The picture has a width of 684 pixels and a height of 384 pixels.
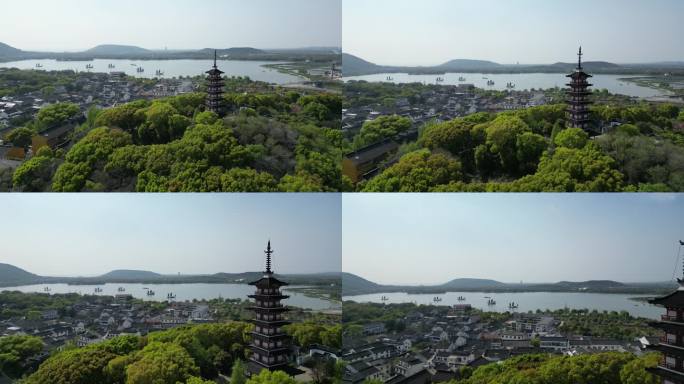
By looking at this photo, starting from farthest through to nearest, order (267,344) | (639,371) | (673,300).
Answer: (267,344) < (639,371) < (673,300)

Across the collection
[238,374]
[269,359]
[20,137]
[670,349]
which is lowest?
[238,374]

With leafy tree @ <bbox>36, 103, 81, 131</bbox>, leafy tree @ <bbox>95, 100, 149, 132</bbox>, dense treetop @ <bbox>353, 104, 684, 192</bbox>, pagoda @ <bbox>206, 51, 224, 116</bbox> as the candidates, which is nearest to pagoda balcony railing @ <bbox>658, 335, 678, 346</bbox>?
dense treetop @ <bbox>353, 104, 684, 192</bbox>

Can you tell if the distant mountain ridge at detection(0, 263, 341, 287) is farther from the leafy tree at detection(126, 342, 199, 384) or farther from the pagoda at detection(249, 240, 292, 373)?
the leafy tree at detection(126, 342, 199, 384)

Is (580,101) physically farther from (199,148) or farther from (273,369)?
(273,369)

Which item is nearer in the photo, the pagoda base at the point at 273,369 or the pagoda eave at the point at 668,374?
A: the pagoda eave at the point at 668,374

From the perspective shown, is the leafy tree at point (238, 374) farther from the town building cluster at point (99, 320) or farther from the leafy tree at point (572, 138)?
the leafy tree at point (572, 138)

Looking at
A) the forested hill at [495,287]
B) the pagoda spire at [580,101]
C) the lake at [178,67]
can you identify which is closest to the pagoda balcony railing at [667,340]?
the forested hill at [495,287]

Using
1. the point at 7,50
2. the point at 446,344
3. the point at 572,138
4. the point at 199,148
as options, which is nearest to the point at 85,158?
the point at 199,148
